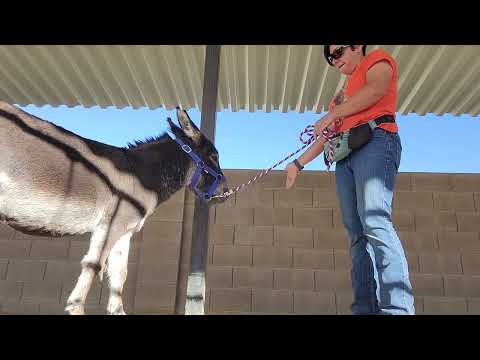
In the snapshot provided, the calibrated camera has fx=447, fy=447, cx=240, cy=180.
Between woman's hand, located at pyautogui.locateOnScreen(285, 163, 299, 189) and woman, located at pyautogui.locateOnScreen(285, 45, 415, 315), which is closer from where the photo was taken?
woman, located at pyautogui.locateOnScreen(285, 45, 415, 315)

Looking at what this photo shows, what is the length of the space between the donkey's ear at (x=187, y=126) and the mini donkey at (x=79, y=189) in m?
0.43

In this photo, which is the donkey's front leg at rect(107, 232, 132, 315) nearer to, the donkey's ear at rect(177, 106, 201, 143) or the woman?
the donkey's ear at rect(177, 106, 201, 143)

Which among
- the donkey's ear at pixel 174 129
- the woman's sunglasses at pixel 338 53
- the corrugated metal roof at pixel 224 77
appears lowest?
the woman's sunglasses at pixel 338 53

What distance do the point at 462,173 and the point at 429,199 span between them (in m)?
0.62

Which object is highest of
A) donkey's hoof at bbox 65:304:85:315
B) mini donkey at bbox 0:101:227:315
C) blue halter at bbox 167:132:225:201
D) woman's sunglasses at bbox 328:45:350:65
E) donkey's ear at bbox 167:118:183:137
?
donkey's ear at bbox 167:118:183:137

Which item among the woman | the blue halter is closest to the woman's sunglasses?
the woman

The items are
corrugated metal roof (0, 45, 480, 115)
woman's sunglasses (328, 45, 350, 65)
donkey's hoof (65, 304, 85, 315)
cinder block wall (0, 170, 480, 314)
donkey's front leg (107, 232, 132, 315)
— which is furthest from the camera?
cinder block wall (0, 170, 480, 314)

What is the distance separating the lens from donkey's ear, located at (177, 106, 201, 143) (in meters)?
4.07

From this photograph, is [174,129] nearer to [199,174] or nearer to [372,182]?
[199,174]

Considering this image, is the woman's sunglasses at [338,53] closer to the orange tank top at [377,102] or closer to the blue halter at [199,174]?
the orange tank top at [377,102]

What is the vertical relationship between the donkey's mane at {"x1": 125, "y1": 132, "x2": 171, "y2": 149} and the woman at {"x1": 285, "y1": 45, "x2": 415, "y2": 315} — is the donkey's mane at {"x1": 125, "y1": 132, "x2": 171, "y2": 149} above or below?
above

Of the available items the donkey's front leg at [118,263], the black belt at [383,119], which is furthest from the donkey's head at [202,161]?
the black belt at [383,119]

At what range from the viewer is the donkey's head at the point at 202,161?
4059 mm
